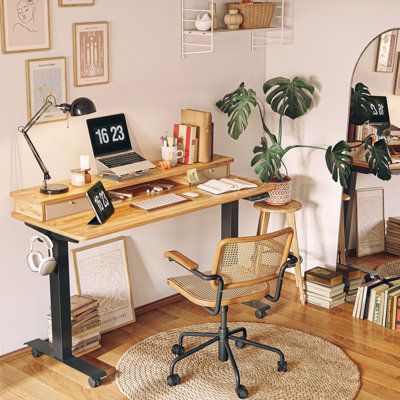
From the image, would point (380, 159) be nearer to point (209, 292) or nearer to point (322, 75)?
point (322, 75)

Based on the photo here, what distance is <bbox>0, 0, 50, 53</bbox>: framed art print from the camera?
3.95 meters

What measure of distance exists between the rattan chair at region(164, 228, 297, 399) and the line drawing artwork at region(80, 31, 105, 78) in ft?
3.63

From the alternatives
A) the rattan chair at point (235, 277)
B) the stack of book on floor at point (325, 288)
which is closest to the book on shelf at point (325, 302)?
the stack of book on floor at point (325, 288)

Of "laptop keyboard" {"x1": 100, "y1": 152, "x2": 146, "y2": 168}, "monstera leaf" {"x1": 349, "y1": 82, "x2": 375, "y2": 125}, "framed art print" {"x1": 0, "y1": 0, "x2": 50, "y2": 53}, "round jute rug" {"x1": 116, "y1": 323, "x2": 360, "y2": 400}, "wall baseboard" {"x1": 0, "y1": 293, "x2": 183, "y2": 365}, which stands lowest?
"round jute rug" {"x1": 116, "y1": 323, "x2": 360, "y2": 400}

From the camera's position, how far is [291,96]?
199 inches

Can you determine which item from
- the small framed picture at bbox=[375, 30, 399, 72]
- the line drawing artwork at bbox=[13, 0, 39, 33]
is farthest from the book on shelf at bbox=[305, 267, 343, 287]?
the line drawing artwork at bbox=[13, 0, 39, 33]

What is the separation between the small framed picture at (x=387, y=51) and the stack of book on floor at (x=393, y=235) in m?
0.98

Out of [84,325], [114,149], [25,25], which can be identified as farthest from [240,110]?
[84,325]

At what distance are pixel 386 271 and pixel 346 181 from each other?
64 cm

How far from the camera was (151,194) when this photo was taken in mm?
4488

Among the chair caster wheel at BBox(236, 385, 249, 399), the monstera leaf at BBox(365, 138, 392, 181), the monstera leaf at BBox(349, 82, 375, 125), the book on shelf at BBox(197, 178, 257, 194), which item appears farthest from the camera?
the monstera leaf at BBox(349, 82, 375, 125)

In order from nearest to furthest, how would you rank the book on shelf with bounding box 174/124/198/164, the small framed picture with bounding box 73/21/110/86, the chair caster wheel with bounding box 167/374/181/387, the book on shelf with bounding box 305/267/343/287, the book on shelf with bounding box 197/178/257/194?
the chair caster wheel with bounding box 167/374/181/387 < the small framed picture with bounding box 73/21/110/86 < the book on shelf with bounding box 197/178/257/194 < the book on shelf with bounding box 174/124/198/164 < the book on shelf with bounding box 305/267/343/287

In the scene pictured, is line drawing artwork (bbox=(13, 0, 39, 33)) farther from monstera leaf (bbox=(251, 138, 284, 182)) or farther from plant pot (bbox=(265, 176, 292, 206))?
plant pot (bbox=(265, 176, 292, 206))

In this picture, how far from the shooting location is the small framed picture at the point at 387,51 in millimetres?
4781
